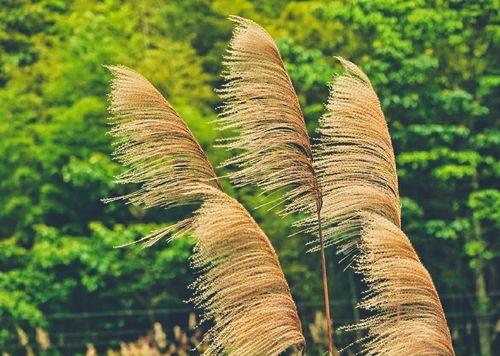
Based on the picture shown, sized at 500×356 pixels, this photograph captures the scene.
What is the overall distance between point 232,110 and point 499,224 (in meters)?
14.7

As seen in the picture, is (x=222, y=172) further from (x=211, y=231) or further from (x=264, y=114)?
(x=211, y=231)

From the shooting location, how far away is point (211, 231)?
3.57m

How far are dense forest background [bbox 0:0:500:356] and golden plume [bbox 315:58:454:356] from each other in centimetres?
1327

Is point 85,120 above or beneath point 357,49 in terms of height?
beneath

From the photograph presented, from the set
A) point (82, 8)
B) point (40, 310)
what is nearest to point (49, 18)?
point (82, 8)

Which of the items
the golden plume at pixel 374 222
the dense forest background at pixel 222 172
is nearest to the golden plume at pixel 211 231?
the golden plume at pixel 374 222

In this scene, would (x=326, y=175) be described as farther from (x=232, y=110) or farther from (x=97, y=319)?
(x=97, y=319)

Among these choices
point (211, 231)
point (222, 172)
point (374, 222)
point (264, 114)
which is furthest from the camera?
point (222, 172)

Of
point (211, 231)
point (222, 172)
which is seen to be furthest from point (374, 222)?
point (222, 172)

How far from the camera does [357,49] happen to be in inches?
818

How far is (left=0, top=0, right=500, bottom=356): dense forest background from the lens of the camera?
18562 millimetres

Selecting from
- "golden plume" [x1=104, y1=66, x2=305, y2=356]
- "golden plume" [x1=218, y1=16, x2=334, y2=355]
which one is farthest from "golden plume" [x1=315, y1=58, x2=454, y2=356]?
"golden plume" [x1=104, y1=66, x2=305, y2=356]

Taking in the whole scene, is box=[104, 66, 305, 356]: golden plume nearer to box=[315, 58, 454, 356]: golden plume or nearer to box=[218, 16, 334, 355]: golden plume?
box=[218, 16, 334, 355]: golden plume

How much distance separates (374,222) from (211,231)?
0.53 meters
